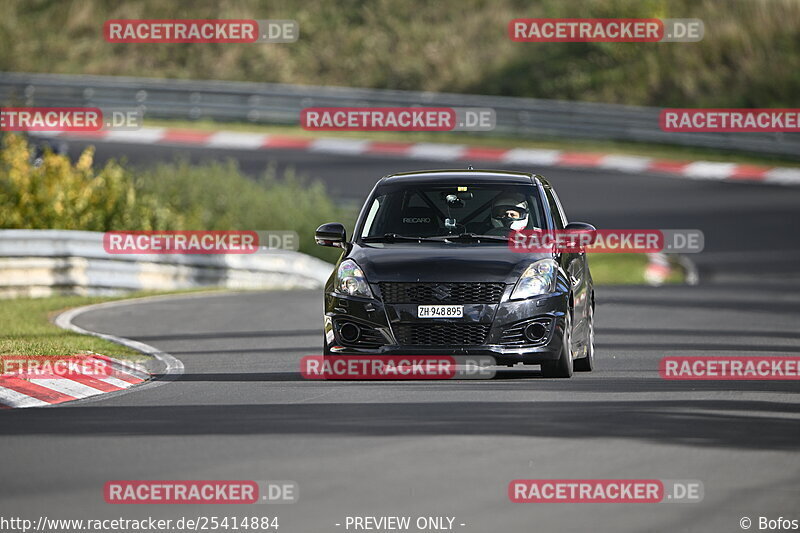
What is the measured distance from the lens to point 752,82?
4475 cm

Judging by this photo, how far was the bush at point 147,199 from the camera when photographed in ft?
80.7

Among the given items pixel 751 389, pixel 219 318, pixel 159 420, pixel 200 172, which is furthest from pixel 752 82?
pixel 159 420

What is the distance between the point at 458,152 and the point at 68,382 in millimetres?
26504

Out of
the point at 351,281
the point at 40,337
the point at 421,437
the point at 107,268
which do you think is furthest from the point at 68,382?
the point at 107,268

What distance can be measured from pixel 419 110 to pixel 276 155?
4.51 meters

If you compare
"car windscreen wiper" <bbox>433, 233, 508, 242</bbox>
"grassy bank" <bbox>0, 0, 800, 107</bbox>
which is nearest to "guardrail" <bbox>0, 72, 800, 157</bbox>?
"grassy bank" <bbox>0, 0, 800, 107</bbox>

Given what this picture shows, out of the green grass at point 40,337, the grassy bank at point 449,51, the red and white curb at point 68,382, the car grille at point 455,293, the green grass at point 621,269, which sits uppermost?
the grassy bank at point 449,51

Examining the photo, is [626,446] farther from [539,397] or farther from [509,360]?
[509,360]

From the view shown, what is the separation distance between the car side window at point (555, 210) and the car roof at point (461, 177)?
23cm

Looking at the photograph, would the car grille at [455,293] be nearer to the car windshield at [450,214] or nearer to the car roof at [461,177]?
the car windshield at [450,214]

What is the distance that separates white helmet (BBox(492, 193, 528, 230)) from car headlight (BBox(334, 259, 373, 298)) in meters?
1.35

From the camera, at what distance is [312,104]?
4262 centimetres

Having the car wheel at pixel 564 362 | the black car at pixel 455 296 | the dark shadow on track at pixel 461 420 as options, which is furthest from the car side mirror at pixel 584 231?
the dark shadow on track at pixel 461 420

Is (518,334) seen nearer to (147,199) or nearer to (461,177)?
(461,177)
